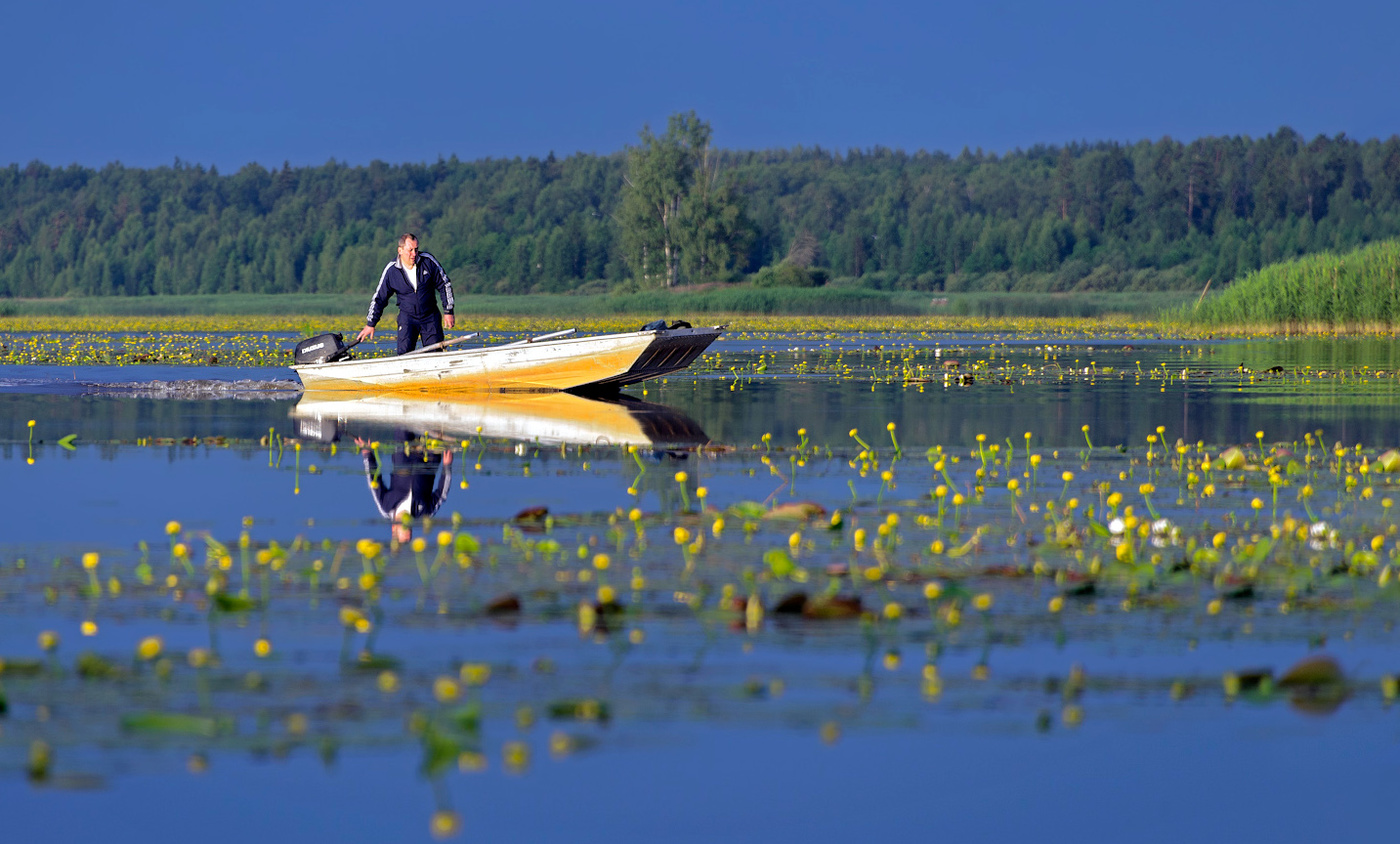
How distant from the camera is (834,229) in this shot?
182 meters

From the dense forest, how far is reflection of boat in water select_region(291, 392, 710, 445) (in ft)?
280

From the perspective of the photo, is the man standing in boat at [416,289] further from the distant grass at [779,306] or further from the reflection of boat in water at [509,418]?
the distant grass at [779,306]

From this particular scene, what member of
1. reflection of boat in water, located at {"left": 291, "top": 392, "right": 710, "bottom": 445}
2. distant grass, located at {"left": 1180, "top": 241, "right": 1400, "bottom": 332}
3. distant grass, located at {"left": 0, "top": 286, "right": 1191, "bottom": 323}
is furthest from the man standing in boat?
distant grass, located at {"left": 0, "top": 286, "right": 1191, "bottom": 323}

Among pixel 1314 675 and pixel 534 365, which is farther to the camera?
pixel 534 365

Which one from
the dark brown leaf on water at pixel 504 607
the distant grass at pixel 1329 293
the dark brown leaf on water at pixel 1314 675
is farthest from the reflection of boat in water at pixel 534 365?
the distant grass at pixel 1329 293

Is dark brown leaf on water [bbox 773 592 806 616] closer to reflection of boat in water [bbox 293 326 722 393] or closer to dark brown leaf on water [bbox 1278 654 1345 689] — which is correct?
dark brown leaf on water [bbox 1278 654 1345 689]

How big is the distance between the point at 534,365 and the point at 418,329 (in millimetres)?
1505

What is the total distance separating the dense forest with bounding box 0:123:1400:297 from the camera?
143 m

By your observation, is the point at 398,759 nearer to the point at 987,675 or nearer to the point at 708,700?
the point at 708,700

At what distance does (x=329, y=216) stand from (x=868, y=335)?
150m

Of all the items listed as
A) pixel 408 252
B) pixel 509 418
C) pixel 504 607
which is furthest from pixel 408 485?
pixel 408 252

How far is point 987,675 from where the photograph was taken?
6004 mm

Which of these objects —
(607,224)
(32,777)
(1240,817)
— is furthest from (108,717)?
(607,224)

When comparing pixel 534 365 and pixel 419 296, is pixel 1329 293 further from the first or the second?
pixel 419 296
